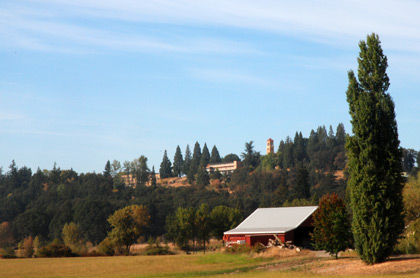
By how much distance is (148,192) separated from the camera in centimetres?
15575

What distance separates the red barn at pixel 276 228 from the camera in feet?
181

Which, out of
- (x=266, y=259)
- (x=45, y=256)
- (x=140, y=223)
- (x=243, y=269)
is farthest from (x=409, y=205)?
(x=140, y=223)

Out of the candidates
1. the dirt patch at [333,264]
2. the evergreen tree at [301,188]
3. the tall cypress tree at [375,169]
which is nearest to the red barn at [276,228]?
the dirt patch at [333,264]

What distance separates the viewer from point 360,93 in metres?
39.5

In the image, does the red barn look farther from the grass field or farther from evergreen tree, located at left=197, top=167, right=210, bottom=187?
evergreen tree, located at left=197, top=167, right=210, bottom=187

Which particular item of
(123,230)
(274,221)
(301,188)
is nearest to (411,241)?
(274,221)

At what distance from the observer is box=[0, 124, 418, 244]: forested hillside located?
382 ft

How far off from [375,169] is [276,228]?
65.4 feet

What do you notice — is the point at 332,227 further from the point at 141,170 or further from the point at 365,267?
the point at 141,170

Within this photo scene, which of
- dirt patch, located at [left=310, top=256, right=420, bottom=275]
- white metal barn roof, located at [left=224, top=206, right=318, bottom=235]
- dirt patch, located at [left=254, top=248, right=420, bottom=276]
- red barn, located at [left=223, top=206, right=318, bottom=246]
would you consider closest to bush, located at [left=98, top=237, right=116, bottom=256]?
red barn, located at [left=223, top=206, right=318, bottom=246]

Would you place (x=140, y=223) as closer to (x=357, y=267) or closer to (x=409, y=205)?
(x=409, y=205)

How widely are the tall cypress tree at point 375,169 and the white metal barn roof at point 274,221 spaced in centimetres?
1734

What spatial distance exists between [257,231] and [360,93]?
21.3 meters

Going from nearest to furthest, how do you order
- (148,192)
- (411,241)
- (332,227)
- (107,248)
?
(332,227), (411,241), (107,248), (148,192)
